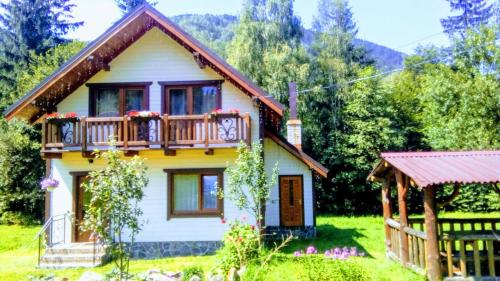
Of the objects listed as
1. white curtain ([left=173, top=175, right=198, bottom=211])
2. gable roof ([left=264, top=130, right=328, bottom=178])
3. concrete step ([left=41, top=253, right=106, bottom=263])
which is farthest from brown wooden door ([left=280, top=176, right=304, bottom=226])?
concrete step ([left=41, top=253, right=106, bottom=263])

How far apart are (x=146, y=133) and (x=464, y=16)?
1274 inches

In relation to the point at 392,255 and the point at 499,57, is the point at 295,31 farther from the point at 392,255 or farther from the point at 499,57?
the point at 392,255

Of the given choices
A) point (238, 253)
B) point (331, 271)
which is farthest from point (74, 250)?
point (331, 271)

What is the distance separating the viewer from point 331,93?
2373 centimetres

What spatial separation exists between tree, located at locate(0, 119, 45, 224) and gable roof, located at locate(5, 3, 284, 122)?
7.89 metres

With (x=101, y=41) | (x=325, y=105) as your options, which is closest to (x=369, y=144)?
(x=325, y=105)

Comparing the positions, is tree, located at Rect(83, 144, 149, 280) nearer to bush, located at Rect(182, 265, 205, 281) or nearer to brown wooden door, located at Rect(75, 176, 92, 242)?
bush, located at Rect(182, 265, 205, 281)

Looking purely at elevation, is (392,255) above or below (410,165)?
below

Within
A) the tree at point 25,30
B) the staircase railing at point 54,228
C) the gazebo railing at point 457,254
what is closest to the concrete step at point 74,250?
the staircase railing at point 54,228

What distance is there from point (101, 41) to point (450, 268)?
36.5ft

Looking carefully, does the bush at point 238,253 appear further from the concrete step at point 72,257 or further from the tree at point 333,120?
the tree at point 333,120

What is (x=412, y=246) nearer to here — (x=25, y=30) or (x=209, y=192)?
(x=209, y=192)

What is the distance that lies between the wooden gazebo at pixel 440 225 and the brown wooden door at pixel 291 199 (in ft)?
15.6

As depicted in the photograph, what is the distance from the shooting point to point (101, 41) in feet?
37.3
